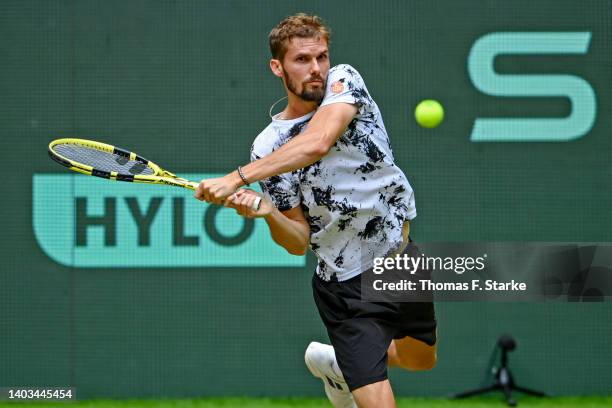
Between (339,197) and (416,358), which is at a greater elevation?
(339,197)

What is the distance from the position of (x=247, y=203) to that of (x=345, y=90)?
1.96 ft

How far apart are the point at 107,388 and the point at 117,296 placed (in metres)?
0.59

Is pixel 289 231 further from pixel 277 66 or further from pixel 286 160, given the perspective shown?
pixel 277 66

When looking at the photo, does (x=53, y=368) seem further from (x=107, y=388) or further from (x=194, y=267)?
(x=194, y=267)

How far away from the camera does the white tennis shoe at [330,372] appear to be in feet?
15.6

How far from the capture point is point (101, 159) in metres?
4.84

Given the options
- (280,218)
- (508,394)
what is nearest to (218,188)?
(280,218)

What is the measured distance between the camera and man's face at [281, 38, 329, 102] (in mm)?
4254

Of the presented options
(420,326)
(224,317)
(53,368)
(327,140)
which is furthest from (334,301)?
(53,368)

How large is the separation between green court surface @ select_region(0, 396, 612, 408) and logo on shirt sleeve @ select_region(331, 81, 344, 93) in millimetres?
2963

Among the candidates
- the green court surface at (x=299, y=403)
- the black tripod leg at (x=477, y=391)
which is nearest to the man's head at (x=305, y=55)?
the green court surface at (x=299, y=403)

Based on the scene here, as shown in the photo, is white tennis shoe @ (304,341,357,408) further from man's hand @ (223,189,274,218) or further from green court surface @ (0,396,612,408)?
green court surface @ (0,396,612,408)

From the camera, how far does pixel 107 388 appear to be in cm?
680

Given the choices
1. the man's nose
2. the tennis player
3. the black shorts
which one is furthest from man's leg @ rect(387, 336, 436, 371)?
the man's nose
